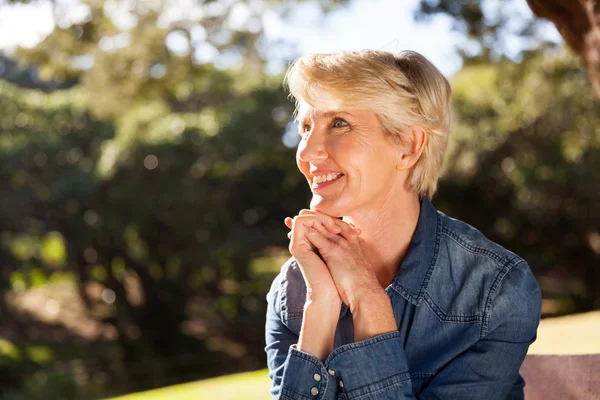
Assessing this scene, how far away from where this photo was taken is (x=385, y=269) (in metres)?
1.79

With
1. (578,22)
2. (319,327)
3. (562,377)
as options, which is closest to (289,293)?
(319,327)

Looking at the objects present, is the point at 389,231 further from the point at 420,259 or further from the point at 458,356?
the point at 458,356

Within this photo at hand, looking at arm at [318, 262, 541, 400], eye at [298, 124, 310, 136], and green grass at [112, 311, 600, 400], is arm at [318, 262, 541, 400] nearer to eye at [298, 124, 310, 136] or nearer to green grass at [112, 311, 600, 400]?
eye at [298, 124, 310, 136]

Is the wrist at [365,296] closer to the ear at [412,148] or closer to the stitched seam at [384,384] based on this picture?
the stitched seam at [384,384]

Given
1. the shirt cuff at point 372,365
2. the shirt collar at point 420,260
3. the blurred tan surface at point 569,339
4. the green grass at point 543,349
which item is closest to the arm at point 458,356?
the shirt cuff at point 372,365

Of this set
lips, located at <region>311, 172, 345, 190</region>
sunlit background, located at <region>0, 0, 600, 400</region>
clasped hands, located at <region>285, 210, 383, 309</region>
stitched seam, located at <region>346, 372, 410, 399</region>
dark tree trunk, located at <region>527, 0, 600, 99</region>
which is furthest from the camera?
sunlit background, located at <region>0, 0, 600, 400</region>

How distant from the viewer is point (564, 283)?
65.7 feet

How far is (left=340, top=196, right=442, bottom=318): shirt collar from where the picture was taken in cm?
163

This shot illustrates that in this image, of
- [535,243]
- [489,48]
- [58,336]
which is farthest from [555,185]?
[58,336]

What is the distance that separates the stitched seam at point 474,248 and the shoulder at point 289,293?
1.28 feet

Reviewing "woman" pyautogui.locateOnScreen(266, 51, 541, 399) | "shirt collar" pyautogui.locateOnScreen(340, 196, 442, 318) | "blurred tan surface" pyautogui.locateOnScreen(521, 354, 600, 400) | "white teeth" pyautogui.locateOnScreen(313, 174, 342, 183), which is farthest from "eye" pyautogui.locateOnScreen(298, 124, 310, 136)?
"blurred tan surface" pyautogui.locateOnScreen(521, 354, 600, 400)

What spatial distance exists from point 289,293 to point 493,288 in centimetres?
51

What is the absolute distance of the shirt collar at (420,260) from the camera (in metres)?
1.63

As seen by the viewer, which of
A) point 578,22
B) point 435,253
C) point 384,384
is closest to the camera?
point 384,384
